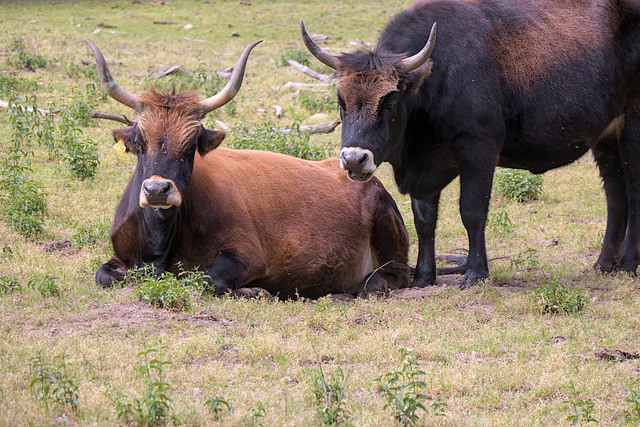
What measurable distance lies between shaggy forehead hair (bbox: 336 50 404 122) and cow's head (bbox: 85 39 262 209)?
2.92 feet

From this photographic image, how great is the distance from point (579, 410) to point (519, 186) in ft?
23.3

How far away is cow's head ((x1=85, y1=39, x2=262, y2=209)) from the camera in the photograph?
6699 mm

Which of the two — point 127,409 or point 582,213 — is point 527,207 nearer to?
point 582,213

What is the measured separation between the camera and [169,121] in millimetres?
7184

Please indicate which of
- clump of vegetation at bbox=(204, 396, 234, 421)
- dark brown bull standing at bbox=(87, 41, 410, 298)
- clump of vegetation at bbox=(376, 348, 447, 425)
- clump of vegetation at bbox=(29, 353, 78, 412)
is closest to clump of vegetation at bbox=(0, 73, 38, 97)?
dark brown bull standing at bbox=(87, 41, 410, 298)

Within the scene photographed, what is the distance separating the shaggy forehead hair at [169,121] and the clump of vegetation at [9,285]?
1.56 metres

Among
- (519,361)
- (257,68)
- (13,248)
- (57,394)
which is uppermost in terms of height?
(57,394)

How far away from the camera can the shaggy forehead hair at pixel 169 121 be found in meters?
7.04

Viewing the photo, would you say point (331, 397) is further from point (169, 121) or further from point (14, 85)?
point (14, 85)

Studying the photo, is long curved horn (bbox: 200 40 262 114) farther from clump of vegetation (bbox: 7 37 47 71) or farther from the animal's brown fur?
clump of vegetation (bbox: 7 37 47 71)

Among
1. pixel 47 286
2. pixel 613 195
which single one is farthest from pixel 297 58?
pixel 47 286

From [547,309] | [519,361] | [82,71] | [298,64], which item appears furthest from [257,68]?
[519,361]

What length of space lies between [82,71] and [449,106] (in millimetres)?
10544

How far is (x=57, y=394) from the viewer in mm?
4539
